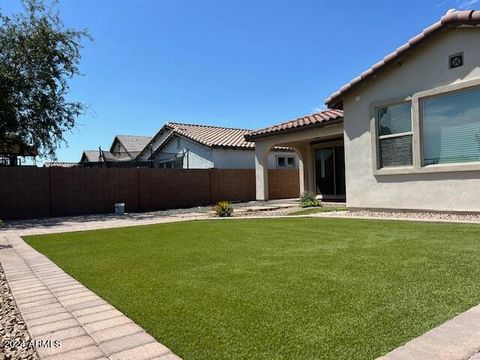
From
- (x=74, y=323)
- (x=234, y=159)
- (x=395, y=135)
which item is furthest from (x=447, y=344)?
(x=234, y=159)

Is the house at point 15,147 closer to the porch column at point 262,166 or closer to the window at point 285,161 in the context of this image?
the porch column at point 262,166

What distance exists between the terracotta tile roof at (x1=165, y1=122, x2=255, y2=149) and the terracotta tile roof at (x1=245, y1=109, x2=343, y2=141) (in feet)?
17.0

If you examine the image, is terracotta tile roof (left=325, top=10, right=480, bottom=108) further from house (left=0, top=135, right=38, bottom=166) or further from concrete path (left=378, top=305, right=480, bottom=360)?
house (left=0, top=135, right=38, bottom=166)

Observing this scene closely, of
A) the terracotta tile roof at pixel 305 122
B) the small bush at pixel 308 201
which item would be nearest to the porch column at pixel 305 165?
the terracotta tile roof at pixel 305 122

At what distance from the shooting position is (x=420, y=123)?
35.1 feet

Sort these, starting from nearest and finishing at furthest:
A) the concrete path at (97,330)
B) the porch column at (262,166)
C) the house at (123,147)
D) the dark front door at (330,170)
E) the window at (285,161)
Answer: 1. the concrete path at (97,330)
2. the dark front door at (330,170)
3. the porch column at (262,166)
4. the window at (285,161)
5. the house at (123,147)

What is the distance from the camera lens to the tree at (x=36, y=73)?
17.5 meters

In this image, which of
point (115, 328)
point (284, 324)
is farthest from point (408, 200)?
point (115, 328)

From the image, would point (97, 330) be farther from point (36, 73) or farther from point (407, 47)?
point (36, 73)

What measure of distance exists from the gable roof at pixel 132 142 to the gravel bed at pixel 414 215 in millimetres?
30349

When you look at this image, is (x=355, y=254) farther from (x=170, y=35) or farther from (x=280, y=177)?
(x=280, y=177)

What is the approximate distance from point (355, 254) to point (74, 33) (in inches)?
729

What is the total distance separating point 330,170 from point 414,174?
27.4ft

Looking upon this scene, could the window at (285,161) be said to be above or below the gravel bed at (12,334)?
above
